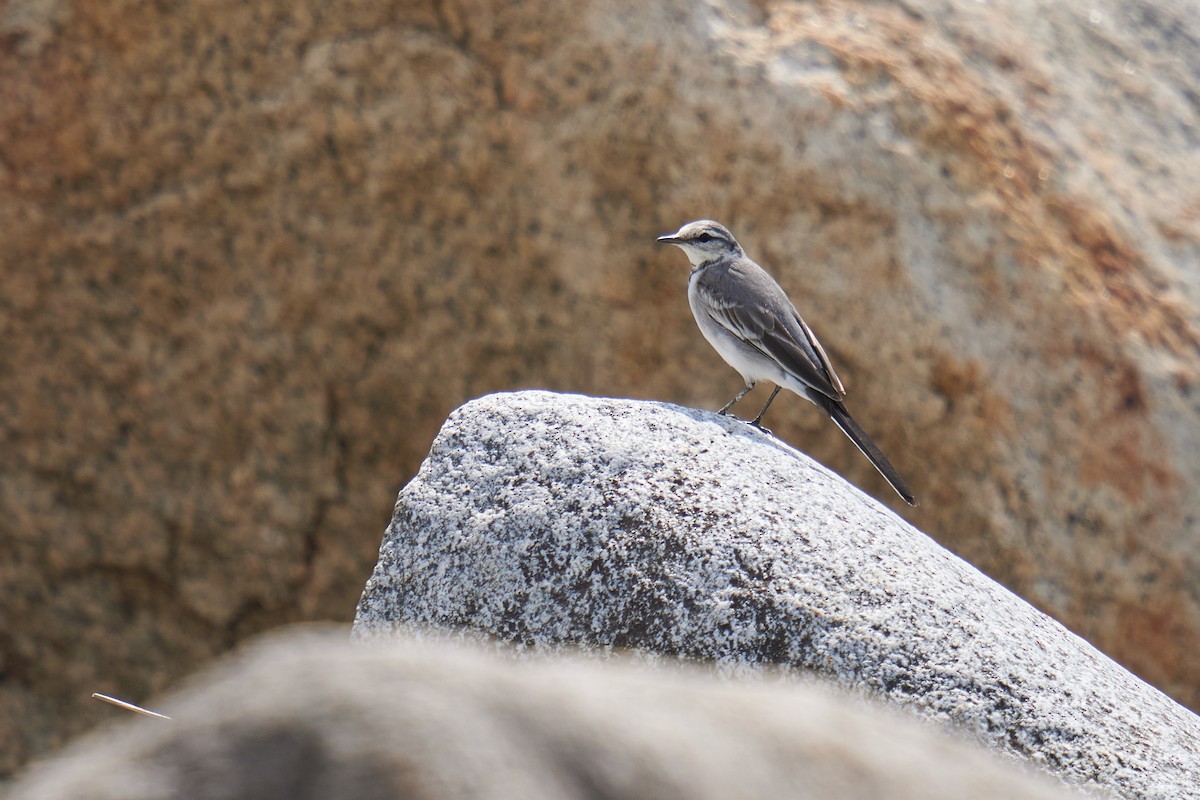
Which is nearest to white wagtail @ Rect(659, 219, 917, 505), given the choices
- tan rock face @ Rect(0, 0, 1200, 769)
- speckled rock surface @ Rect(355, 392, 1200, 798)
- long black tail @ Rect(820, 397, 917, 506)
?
long black tail @ Rect(820, 397, 917, 506)

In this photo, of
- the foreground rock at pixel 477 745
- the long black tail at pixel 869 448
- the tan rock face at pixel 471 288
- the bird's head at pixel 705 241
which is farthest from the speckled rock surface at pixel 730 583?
the tan rock face at pixel 471 288

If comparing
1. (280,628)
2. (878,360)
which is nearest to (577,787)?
(878,360)

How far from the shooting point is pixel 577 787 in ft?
4.75

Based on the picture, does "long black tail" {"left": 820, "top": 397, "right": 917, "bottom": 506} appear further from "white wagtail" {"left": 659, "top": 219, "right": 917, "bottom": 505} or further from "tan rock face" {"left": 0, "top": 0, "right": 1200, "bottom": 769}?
"tan rock face" {"left": 0, "top": 0, "right": 1200, "bottom": 769}

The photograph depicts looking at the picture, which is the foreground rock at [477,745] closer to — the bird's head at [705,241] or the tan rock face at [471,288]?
the bird's head at [705,241]

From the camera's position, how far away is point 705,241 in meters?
6.98

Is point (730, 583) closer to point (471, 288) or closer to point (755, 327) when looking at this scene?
point (755, 327)

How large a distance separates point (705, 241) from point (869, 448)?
1.50 metres

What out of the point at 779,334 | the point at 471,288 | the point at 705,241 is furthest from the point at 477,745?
the point at 471,288

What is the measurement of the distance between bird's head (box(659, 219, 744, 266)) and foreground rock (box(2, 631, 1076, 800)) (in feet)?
A: 18.0

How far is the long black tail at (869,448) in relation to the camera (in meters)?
6.32

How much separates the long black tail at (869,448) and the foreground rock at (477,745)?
4.77 m

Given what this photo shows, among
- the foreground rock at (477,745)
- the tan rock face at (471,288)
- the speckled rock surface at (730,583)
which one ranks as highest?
the foreground rock at (477,745)

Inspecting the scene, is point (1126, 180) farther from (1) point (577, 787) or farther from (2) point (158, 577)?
(1) point (577, 787)
